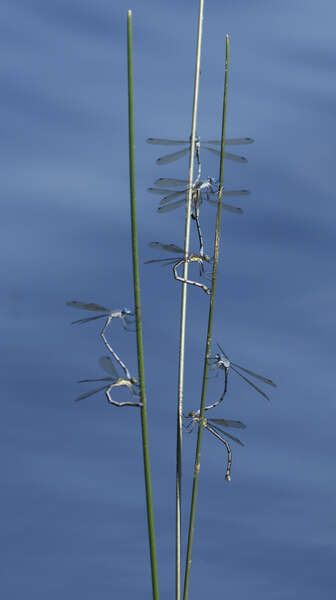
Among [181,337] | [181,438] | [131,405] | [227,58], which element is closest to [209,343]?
[181,337]

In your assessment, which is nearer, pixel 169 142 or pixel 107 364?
pixel 107 364

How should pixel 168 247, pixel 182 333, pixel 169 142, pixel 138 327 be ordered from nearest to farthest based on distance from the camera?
pixel 138 327, pixel 182 333, pixel 168 247, pixel 169 142

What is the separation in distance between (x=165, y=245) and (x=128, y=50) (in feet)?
3.19

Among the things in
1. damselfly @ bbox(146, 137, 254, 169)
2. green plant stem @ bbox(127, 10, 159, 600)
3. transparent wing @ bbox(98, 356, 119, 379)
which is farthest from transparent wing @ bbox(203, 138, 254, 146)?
transparent wing @ bbox(98, 356, 119, 379)

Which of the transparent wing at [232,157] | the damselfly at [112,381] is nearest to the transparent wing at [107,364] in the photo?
the damselfly at [112,381]

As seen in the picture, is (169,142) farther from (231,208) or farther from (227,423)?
(227,423)

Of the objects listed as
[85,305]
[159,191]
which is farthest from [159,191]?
[85,305]

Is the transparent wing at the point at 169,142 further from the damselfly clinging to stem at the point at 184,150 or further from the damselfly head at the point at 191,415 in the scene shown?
the damselfly head at the point at 191,415

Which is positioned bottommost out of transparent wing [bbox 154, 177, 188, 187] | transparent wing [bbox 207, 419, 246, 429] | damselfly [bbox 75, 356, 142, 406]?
transparent wing [bbox 207, 419, 246, 429]

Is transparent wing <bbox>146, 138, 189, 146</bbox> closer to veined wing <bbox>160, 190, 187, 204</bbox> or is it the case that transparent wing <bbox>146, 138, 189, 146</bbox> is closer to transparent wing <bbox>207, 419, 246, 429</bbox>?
veined wing <bbox>160, 190, 187, 204</bbox>

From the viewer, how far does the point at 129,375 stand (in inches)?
131

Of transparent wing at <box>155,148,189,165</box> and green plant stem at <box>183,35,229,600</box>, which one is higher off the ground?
transparent wing at <box>155,148,189,165</box>

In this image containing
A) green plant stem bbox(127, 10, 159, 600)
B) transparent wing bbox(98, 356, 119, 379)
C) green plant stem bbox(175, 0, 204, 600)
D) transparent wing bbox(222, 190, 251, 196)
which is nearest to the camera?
green plant stem bbox(127, 10, 159, 600)

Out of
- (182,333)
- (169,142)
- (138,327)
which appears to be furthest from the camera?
(169,142)
